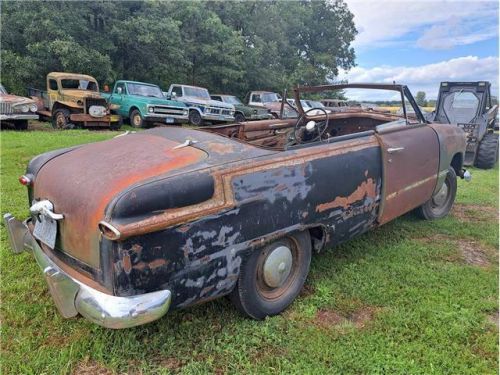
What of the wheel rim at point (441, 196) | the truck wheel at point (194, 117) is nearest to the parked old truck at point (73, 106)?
the truck wheel at point (194, 117)

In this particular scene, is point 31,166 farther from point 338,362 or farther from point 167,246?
point 338,362

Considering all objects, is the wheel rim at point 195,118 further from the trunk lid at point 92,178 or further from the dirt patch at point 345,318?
the dirt patch at point 345,318

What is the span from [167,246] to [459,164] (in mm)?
4393

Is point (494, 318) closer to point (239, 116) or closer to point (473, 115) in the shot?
point (473, 115)

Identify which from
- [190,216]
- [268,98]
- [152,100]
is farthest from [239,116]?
[190,216]

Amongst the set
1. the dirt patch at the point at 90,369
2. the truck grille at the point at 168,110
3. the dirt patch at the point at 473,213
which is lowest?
the dirt patch at the point at 90,369

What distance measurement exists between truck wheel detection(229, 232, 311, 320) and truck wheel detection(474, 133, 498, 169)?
26.0 ft

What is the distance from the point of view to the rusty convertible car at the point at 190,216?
6.87 ft

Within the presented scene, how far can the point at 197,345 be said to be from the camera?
2.48 metres

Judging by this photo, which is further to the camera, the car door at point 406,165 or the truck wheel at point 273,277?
the car door at point 406,165

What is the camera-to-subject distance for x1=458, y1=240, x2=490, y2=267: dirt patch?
12.6 feet

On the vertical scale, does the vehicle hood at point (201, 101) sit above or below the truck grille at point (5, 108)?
above

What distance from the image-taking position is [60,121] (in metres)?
12.7

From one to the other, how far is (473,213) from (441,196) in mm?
648
